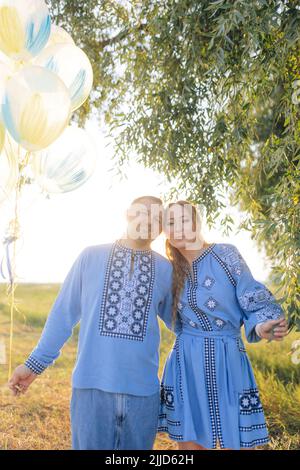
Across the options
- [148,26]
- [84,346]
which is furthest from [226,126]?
[84,346]

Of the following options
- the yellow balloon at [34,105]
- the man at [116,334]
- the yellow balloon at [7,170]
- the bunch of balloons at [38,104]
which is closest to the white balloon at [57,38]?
the bunch of balloons at [38,104]

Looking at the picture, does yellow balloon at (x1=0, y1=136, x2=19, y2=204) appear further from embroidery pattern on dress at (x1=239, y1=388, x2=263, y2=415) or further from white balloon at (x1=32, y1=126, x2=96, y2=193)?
embroidery pattern on dress at (x1=239, y1=388, x2=263, y2=415)

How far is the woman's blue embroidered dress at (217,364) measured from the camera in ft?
8.78

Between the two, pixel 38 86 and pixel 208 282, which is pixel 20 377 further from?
pixel 38 86

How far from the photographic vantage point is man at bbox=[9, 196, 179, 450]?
2.48 metres

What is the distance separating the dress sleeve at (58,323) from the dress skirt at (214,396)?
0.56 meters

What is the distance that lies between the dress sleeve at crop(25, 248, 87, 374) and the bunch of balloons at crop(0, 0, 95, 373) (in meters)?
0.36

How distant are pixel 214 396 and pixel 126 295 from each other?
24.6 inches

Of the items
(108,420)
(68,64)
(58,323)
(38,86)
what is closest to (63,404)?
(58,323)

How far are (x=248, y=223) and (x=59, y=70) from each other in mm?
1730

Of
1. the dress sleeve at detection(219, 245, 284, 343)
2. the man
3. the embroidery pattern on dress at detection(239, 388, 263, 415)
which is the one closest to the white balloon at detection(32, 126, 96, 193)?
the man

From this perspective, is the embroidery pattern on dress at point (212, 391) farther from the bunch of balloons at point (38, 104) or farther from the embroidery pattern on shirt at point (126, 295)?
the bunch of balloons at point (38, 104)
